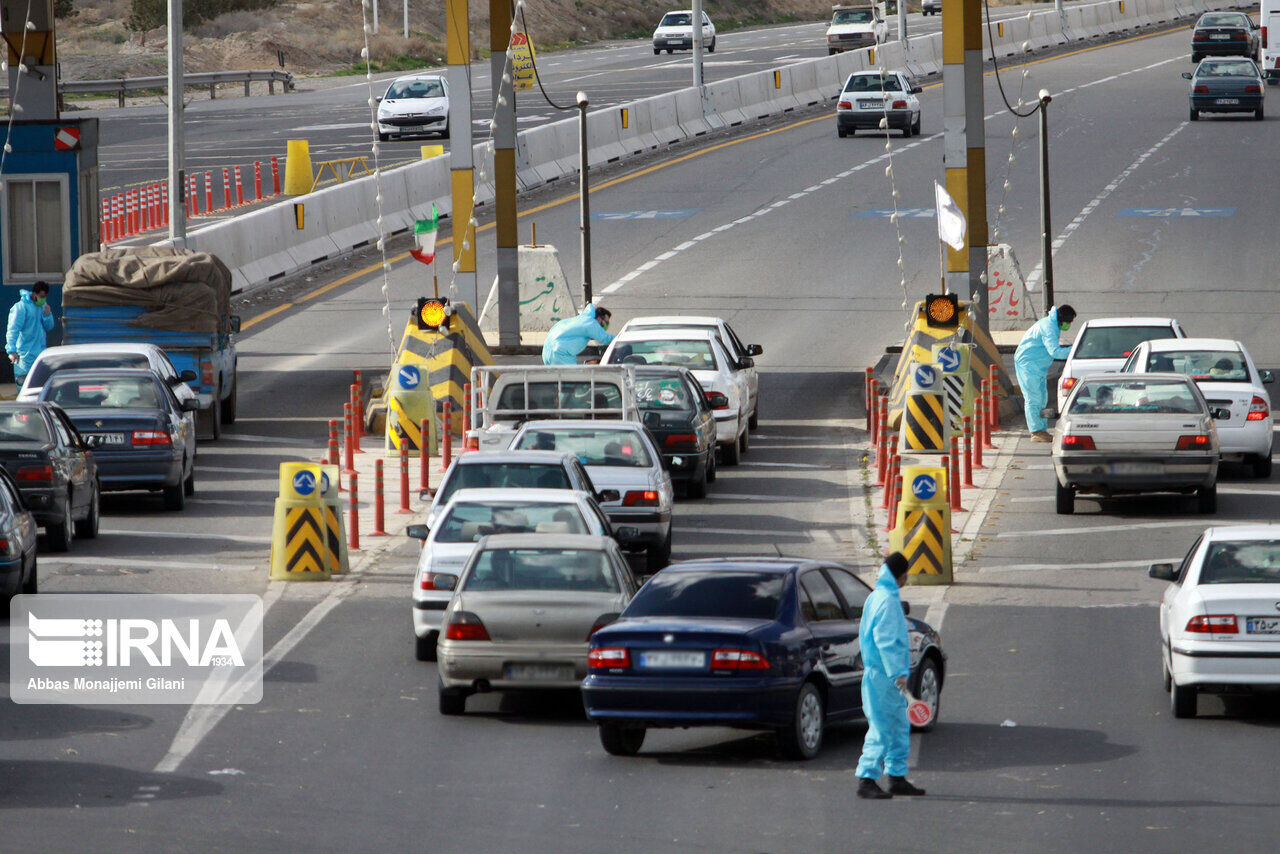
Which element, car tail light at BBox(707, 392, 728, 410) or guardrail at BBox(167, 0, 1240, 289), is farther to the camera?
guardrail at BBox(167, 0, 1240, 289)

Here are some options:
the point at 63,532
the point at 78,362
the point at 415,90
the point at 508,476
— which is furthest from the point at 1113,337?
the point at 415,90

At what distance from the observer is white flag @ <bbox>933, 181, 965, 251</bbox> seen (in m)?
29.1

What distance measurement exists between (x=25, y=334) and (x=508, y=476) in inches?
531

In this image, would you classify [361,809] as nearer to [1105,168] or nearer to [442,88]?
[1105,168]

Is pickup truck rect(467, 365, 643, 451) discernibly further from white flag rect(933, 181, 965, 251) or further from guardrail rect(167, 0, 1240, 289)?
white flag rect(933, 181, 965, 251)

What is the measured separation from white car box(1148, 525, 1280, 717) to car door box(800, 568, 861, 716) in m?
2.14

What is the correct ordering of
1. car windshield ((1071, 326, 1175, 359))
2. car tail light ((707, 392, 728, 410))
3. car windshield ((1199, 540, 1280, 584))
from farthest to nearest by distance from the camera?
1. car windshield ((1071, 326, 1175, 359))
2. car tail light ((707, 392, 728, 410))
3. car windshield ((1199, 540, 1280, 584))

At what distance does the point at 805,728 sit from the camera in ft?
42.4

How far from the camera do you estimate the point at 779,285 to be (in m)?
39.2

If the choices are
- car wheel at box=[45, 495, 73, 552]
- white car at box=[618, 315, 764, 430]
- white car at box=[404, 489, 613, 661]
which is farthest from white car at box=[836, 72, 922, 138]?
white car at box=[404, 489, 613, 661]

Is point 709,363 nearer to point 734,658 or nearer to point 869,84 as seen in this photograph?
point 734,658

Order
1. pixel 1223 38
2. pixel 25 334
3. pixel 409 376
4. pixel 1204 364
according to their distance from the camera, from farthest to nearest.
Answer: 1. pixel 1223 38
2. pixel 25 334
3. pixel 409 376
4. pixel 1204 364

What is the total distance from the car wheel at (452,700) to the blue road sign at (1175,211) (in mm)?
32331

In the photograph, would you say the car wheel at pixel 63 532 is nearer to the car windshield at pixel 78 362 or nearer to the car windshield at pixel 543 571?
the car windshield at pixel 78 362
